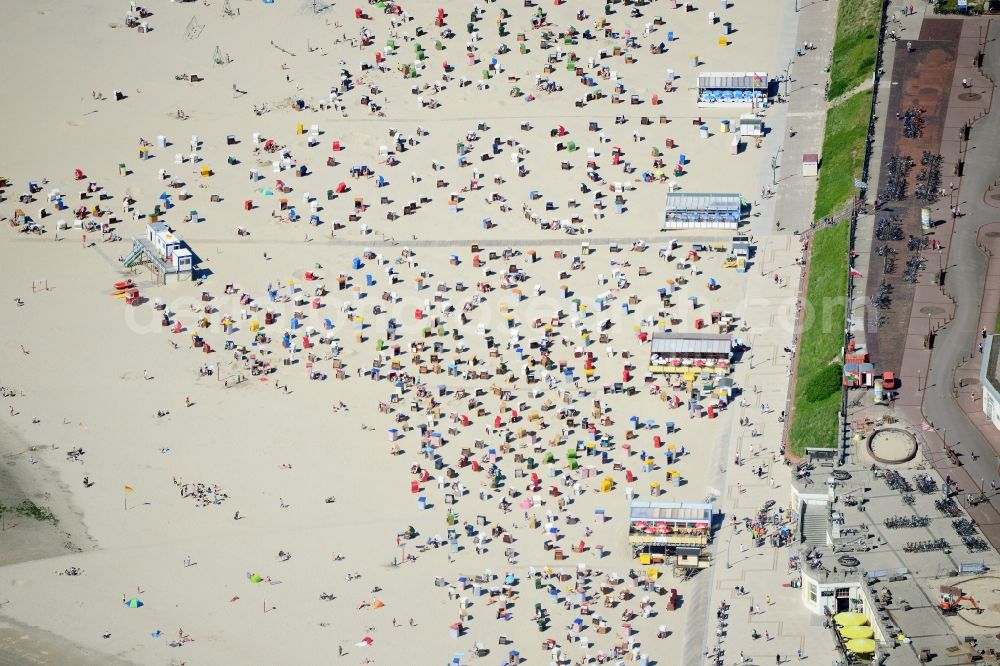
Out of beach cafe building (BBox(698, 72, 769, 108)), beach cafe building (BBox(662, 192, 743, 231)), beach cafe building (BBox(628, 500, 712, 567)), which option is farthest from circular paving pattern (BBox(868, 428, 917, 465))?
beach cafe building (BBox(698, 72, 769, 108))

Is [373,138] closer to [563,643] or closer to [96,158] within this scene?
[96,158]

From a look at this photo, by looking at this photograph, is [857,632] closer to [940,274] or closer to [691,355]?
[691,355]

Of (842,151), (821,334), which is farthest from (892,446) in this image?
(842,151)

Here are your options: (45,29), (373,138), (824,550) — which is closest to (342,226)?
(373,138)

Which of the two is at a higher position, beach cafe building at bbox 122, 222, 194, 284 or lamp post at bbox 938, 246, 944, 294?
lamp post at bbox 938, 246, 944, 294

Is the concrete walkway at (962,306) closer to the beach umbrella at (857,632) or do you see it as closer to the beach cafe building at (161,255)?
the beach umbrella at (857,632)

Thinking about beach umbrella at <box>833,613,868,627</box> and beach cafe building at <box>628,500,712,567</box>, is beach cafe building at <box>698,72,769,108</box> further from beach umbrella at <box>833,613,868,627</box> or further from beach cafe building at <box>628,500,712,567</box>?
beach umbrella at <box>833,613,868,627</box>

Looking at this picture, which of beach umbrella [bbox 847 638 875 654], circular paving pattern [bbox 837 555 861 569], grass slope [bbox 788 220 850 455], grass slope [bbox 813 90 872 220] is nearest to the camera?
beach umbrella [bbox 847 638 875 654]
